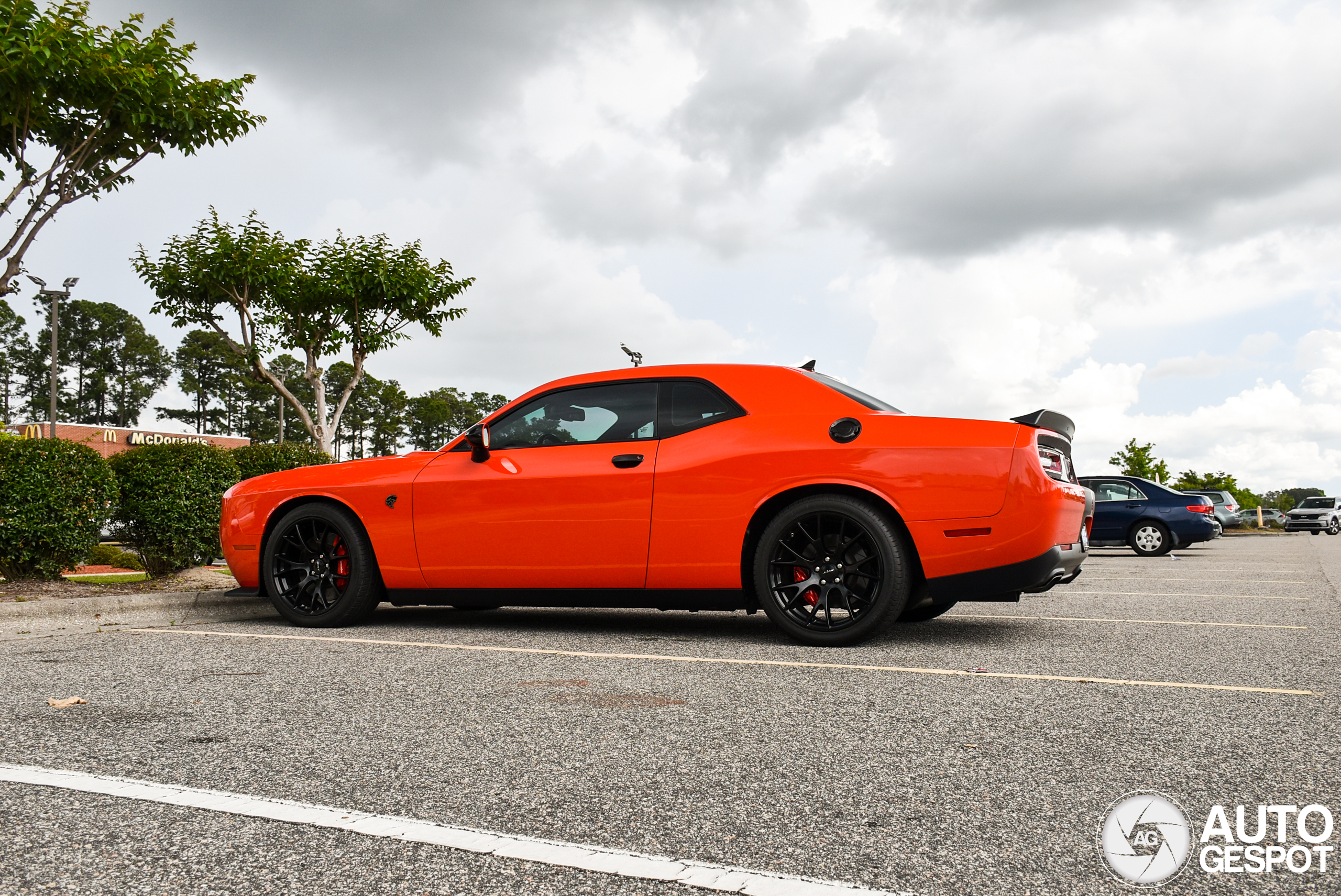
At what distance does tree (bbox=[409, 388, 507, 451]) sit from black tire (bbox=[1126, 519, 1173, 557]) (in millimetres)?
77717

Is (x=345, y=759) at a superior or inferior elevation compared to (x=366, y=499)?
inferior

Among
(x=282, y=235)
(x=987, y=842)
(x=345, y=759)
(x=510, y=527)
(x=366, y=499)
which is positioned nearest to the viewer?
(x=987, y=842)

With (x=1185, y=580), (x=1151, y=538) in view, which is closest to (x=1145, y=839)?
(x=1185, y=580)

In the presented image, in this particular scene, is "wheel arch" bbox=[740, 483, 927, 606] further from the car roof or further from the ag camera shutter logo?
the ag camera shutter logo

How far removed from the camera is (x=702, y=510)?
5414 millimetres

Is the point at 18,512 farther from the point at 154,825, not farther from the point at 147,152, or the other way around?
the point at 154,825

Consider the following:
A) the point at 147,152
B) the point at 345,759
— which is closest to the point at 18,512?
the point at 147,152

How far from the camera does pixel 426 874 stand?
82.4 inches

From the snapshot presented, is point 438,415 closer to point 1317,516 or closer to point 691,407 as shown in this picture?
point 1317,516

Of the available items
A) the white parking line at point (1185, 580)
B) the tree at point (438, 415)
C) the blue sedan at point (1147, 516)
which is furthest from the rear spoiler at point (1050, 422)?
the tree at point (438, 415)

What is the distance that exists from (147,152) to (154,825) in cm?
1083

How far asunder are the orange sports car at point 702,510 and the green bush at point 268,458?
3544 mm

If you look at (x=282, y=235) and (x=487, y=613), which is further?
(x=282, y=235)

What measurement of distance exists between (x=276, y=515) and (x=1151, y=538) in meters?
15.7
